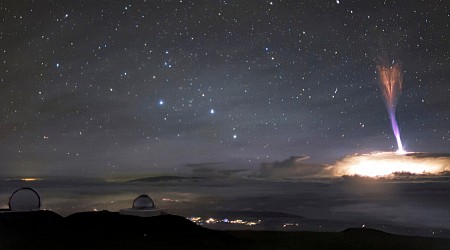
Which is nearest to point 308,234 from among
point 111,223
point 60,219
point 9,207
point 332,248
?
point 332,248

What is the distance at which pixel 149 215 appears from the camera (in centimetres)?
3375

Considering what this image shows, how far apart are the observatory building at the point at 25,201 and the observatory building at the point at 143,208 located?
577 centimetres

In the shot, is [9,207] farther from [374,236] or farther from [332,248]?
[374,236]

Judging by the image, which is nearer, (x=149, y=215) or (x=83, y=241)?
(x=83, y=241)

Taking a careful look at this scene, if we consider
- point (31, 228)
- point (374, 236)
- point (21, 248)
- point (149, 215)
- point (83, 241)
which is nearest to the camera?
point (21, 248)

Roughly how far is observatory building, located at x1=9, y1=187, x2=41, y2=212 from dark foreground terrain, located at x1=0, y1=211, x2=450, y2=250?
248cm

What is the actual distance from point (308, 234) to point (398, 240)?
6692 mm

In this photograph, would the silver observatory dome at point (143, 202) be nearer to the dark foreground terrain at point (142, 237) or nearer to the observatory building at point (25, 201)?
the dark foreground terrain at point (142, 237)

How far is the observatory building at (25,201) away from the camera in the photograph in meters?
33.8

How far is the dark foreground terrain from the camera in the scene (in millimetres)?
26562

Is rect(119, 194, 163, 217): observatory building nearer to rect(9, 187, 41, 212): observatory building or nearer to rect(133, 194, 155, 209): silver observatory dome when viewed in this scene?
Result: rect(133, 194, 155, 209): silver observatory dome

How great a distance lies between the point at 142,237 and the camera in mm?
29484

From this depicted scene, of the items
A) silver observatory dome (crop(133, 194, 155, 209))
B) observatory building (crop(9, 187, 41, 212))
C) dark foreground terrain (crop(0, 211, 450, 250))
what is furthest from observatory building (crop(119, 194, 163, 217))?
observatory building (crop(9, 187, 41, 212))

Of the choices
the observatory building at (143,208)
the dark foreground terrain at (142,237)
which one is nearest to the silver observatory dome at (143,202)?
the observatory building at (143,208)
